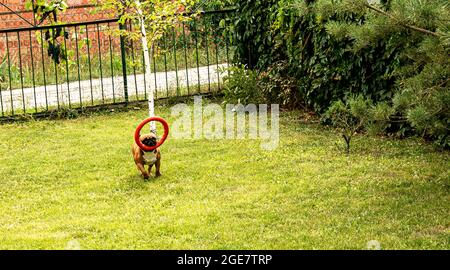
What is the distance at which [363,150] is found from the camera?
27.7 feet

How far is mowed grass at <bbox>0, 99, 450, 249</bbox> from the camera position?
598 centimetres

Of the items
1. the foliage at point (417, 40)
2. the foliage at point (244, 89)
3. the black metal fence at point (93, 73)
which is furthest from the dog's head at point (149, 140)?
the foliage at point (244, 89)

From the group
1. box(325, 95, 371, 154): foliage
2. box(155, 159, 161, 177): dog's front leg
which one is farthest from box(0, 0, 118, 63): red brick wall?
box(155, 159, 161, 177): dog's front leg

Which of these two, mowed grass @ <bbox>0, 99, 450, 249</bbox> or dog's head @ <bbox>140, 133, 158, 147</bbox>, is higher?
dog's head @ <bbox>140, 133, 158, 147</bbox>

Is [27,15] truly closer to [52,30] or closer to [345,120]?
[52,30]

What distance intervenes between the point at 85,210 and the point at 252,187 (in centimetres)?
147

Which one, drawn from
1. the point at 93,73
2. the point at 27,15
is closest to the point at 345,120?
the point at 93,73

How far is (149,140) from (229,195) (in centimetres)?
98

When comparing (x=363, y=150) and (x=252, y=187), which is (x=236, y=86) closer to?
(x=363, y=150)

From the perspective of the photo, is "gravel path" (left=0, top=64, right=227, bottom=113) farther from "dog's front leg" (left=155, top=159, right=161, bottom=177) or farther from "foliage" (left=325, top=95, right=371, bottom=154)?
"dog's front leg" (left=155, top=159, right=161, bottom=177)

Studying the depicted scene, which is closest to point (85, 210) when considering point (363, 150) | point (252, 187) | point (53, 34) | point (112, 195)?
point (112, 195)

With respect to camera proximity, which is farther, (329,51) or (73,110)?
(73,110)

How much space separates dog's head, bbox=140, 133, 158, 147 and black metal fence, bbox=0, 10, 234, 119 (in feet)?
9.27

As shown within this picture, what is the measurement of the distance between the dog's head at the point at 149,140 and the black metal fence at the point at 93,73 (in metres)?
2.83
